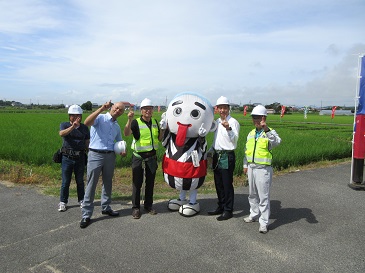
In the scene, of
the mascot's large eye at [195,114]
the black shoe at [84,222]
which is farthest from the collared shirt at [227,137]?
the black shoe at [84,222]

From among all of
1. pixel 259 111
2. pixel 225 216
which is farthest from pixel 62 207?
pixel 259 111

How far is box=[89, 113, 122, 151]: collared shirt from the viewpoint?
4.33 m

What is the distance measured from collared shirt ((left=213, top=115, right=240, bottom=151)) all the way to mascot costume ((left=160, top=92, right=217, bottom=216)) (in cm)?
15

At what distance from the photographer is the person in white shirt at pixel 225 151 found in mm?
4516

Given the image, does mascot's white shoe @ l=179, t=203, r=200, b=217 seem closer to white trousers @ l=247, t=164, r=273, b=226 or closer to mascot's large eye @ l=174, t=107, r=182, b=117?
white trousers @ l=247, t=164, r=273, b=226

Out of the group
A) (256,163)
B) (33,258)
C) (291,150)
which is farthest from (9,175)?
(291,150)

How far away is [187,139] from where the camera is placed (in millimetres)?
4586

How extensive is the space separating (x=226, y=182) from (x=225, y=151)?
48 cm

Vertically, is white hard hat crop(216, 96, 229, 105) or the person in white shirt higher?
white hard hat crop(216, 96, 229, 105)

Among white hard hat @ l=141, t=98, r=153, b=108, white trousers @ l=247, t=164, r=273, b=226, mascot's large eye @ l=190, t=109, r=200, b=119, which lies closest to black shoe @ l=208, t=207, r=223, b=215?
white trousers @ l=247, t=164, r=273, b=226

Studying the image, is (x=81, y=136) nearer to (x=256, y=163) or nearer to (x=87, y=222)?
(x=87, y=222)

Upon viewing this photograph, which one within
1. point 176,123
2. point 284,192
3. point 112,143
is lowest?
point 284,192

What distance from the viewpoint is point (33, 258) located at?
10.7ft

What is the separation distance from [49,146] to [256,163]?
7705 mm
